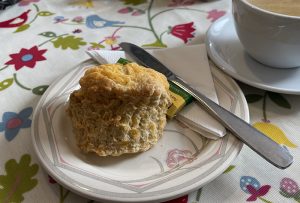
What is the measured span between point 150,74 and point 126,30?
0.36m

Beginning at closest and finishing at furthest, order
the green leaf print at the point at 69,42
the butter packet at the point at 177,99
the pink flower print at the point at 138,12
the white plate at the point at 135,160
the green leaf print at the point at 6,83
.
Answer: the white plate at the point at 135,160 → the butter packet at the point at 177,99 → the green leaf print at the point at 6,83 → the green leaf print at the point at 69,42 → the pink flower print at the point at 138,12

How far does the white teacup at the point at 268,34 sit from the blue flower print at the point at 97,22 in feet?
1.18

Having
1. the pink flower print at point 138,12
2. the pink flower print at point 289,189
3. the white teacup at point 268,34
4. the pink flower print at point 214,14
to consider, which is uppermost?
the white teacup at point 268,34

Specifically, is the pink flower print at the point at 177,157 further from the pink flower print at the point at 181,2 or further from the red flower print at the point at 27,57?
the pink flower print at the point at 181,2

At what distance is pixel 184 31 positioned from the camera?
0.89 metres

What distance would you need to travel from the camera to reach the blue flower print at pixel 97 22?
0.92 metres

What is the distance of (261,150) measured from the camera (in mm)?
523

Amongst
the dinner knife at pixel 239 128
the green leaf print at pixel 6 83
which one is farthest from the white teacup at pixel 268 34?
the green leaf print at pixel 6 83

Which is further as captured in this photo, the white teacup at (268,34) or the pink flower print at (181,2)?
the pink flower print at (181,2)

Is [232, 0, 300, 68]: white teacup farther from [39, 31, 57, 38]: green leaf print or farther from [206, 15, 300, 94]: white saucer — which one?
[39, 31, 57, 38]: green leaf print

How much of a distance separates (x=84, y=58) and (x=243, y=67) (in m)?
0.36

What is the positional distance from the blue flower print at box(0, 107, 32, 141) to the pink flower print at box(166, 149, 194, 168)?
0.27 meters

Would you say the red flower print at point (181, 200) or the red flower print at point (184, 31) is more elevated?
the red flower print at point (184, 31)

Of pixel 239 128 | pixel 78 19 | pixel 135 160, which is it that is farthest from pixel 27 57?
pixel 239 128
